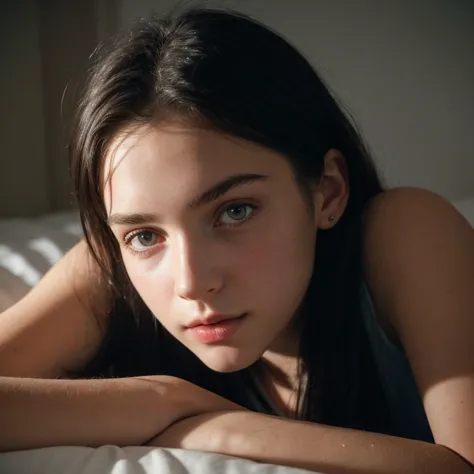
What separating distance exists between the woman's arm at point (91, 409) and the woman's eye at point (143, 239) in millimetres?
150

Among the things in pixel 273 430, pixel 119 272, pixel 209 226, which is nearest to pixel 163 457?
pixel 273 430

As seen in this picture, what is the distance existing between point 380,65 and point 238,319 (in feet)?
3.24

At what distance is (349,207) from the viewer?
95cm

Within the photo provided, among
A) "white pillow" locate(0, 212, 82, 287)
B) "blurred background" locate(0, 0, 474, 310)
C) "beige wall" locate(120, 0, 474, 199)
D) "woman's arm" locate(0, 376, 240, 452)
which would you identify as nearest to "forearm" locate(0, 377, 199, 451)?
"woman's arm" locate(0, 376, 240, 452)

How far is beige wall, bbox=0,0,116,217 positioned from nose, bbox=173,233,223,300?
95cm

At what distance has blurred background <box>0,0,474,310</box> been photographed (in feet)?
5.17

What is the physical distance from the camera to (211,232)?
0.76m

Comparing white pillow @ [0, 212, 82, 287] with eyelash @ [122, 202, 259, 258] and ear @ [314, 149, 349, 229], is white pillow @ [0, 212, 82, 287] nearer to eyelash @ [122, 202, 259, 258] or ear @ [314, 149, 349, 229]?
eyelash @ [122, 202, 259, 258]

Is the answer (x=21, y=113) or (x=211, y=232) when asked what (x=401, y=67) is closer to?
(x=21, y=113)

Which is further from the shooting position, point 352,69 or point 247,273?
point 352,69

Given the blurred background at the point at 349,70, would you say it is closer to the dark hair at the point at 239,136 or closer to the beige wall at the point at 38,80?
the beige wall at the point at 38,80

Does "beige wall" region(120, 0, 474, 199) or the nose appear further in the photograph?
"beige wall" region(120, 0, 474, 199)

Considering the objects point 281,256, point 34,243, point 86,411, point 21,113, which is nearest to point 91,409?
point 86,411

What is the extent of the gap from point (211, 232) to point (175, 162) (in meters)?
0.08
